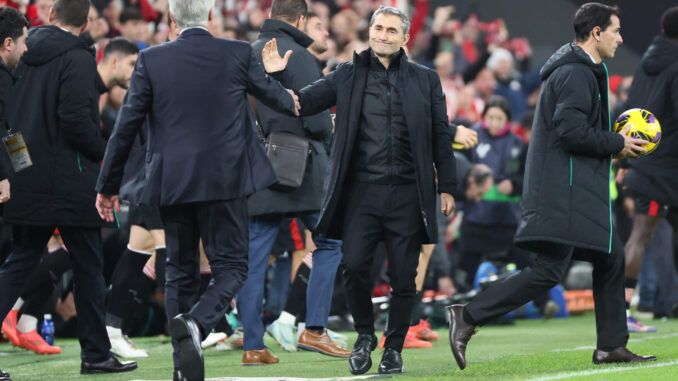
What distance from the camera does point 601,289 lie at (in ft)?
20.7

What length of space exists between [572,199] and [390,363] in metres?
1.31

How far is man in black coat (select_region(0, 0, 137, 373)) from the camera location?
660cm

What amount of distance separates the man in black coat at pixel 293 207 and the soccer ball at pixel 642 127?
1943mm

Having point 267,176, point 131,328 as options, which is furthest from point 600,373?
point 131,328

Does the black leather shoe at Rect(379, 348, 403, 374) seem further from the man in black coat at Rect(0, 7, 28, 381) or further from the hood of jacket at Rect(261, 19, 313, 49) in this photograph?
the hood of jacket at Rect(261, 19, 313, 49)

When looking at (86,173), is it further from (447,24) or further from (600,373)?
(447,24)

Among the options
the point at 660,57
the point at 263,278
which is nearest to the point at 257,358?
the point at 263,278

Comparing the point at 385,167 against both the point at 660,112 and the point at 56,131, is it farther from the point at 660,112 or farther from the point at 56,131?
the point at 660,112

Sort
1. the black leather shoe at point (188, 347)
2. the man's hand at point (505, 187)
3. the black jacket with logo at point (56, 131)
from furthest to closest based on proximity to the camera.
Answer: the man's hand at point (505, 187)
the black jacket with logo at point (56, 131)
the black leather shoe at point (188, 347)

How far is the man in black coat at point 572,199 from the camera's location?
6082mm

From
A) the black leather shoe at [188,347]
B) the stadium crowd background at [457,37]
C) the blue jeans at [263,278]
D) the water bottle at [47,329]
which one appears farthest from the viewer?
the stadium crowd background at [457,37]

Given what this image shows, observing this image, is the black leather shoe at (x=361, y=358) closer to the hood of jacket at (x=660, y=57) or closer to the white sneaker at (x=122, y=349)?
the white sneaker at (x=122, y=349)

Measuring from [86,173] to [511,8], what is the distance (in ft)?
55.3

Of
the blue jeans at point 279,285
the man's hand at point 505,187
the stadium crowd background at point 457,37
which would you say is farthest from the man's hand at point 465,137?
the man's hand at point 505,187
